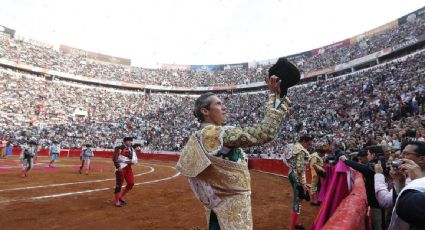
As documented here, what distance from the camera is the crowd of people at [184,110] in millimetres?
18250

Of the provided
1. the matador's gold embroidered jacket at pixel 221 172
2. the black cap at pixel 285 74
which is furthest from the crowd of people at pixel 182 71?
the matador's gold embroidered jacket at pixel 221 172

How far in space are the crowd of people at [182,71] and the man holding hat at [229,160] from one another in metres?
32.3

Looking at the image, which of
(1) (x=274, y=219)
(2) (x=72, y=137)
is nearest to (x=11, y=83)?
(2) (x=72, y=137)

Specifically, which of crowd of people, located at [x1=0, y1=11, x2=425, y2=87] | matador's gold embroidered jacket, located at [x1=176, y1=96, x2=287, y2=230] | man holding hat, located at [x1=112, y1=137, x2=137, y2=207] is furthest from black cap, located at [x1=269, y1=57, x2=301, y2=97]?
crowd of people, located at [x1=0, y1=11, x2=425, y2=87]

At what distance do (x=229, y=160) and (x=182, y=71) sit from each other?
199 feet

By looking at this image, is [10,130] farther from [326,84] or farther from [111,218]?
[326,84]

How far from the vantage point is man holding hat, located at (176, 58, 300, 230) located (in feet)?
6.04

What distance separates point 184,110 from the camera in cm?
4612

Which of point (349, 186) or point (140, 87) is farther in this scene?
point (140, 87)

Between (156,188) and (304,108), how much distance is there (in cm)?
2193

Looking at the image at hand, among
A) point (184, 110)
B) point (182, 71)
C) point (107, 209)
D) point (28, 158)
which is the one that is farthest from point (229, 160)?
point (182, 71)

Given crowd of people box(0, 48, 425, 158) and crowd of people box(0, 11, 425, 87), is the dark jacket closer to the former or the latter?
crowd of people box(0, 48, 425, 158)

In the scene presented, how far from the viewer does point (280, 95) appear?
6.36 ft

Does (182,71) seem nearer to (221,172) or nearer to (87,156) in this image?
(87,156)
